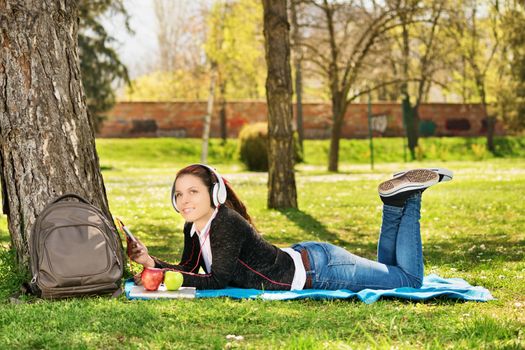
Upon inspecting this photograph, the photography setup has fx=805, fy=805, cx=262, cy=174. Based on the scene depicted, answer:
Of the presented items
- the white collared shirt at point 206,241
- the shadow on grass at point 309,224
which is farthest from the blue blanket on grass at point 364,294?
the shadow on grass at point 309,224

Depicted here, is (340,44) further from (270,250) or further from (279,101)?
(270,250)

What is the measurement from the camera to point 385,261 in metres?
6.27

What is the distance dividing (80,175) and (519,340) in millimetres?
3707

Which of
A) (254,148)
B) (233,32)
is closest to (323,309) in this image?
(254,148)

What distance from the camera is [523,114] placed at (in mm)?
37969

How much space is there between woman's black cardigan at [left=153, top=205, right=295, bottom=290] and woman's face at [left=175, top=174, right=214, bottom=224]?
105mm

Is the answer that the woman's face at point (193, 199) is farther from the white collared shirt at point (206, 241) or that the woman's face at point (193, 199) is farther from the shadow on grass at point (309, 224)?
the shadow on grass at point (309, 224)

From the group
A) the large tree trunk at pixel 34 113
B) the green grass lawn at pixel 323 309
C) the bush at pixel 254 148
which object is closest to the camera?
the green grass lawn at pixel 323 309

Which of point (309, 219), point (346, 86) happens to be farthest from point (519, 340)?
point (346, 86)

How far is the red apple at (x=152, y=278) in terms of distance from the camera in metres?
5.86

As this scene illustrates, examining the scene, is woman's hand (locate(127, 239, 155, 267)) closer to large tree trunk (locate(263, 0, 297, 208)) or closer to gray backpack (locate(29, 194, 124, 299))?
gray backpack (locate(29, 194, 124, 299))

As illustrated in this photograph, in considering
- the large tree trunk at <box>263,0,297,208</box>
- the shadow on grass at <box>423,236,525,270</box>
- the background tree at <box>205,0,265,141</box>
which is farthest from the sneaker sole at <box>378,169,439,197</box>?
the background tree at <box>205,0,265,141</box>

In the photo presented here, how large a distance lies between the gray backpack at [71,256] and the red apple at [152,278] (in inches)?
7.9

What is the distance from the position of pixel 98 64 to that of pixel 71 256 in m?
30.9
